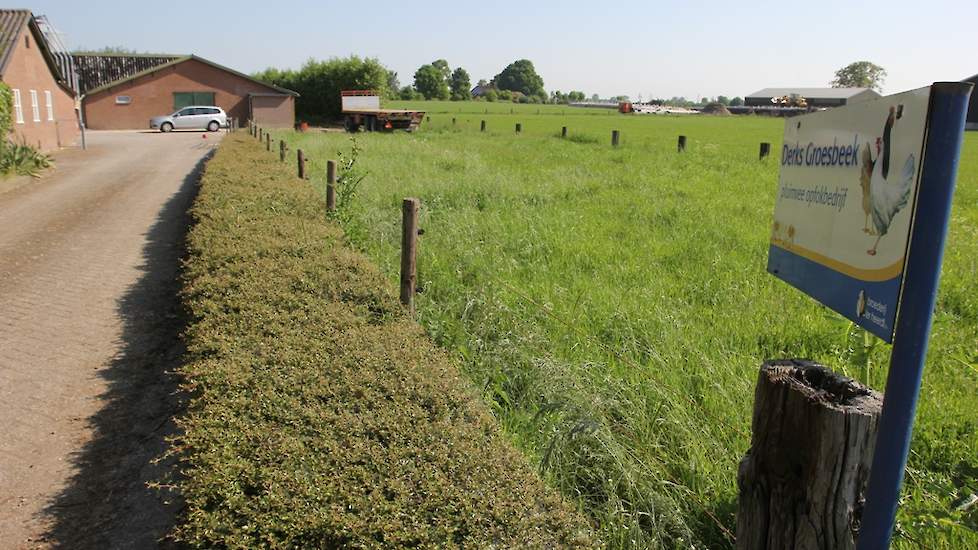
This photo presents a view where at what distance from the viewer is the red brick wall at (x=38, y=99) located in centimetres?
2223

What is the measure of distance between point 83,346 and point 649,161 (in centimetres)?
1630

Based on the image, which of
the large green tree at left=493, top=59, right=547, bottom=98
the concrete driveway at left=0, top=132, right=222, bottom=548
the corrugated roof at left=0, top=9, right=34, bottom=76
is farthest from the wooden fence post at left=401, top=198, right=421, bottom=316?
the large green tree at left=493, top=59, right=547, bottom=98

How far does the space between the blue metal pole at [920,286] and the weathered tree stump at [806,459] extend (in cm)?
18

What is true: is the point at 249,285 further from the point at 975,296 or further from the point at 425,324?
the point at 975,296

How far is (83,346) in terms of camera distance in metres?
6.44

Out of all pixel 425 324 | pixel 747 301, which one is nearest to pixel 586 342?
pixel 425 324

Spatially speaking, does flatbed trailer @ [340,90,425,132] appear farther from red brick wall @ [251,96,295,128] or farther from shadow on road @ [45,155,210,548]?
shadow on road @ [45,155,210,548]

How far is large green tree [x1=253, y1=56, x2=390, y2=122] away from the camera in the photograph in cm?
5003

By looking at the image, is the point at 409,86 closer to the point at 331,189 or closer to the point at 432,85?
the point at 432,85

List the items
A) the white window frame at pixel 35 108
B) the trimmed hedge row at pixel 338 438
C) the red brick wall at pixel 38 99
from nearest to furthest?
the trimmed hedge row at pixel 338 438 → the red brick wall at pixel 38 99 → the white window frame at pixel 35 108

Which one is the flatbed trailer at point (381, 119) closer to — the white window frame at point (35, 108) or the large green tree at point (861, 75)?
the white window frame at point (35, 108)

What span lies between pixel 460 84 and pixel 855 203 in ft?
488

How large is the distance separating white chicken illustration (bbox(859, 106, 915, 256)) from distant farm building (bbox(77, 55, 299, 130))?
44955mm

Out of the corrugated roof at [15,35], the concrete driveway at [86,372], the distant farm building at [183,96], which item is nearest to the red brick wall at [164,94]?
the distant farm building at [183,96]
